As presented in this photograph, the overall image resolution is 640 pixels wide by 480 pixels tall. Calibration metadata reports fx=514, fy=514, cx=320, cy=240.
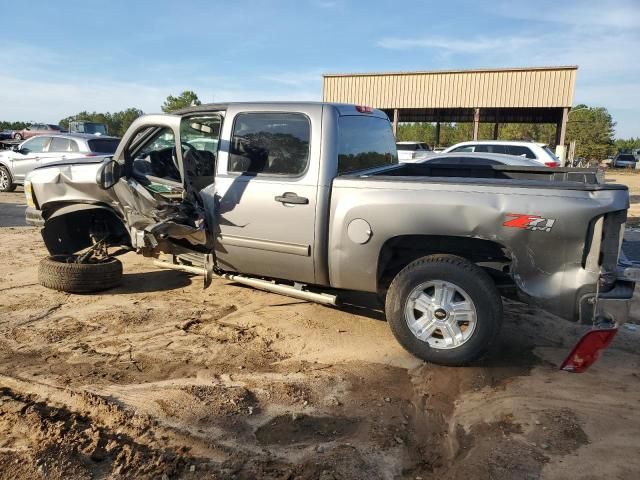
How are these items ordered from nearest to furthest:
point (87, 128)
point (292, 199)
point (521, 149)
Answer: point (292, 199)
point (521, 149)
point (87, 128)

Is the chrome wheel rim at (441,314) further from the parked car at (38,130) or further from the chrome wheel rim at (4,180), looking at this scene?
the parked car at (38,130)

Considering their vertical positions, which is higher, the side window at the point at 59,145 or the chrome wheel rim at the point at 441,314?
the side window at the point at 59,145

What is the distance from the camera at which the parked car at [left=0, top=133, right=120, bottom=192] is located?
493 inches

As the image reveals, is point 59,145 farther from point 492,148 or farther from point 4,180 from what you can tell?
point 492,148

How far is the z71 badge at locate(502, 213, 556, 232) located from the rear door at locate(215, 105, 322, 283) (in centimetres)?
154

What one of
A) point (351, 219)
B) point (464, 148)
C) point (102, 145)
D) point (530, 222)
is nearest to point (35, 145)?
point (102, 145)

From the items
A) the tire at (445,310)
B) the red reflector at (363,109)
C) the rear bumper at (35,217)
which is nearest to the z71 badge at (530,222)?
the tire at (445,310)

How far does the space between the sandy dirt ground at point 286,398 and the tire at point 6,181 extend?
11.3 m

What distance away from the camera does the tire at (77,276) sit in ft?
17.7

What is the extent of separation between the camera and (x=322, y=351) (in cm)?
431

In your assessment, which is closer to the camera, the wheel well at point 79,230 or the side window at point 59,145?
the wheel well at point 79,230

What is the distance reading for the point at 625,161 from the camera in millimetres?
43938

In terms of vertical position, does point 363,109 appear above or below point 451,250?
above

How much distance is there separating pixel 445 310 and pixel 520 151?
11712 millimetres
